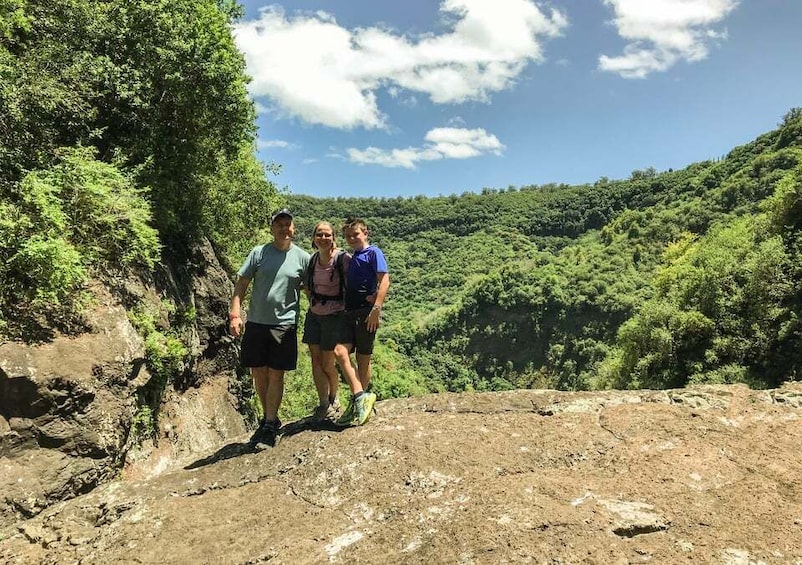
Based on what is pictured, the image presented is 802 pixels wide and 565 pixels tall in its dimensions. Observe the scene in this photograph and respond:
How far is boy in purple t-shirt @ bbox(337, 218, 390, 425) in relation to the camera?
15.8ft

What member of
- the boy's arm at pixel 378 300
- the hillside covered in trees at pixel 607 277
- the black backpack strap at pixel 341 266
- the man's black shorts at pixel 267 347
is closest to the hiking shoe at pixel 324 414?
the man's black shorts at pixel 267 347

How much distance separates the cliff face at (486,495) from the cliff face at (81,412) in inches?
13.6

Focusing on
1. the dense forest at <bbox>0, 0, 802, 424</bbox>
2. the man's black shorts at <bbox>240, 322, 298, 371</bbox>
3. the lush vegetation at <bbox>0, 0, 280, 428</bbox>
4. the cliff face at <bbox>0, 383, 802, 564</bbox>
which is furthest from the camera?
the dense forest at <bbox>0, 0, 802, 424</bbox>

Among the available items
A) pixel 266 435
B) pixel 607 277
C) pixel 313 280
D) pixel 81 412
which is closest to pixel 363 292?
pixel 313 280

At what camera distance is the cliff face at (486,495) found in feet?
10.1

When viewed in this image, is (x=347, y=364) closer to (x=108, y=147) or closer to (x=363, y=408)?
(x=363, y=408)

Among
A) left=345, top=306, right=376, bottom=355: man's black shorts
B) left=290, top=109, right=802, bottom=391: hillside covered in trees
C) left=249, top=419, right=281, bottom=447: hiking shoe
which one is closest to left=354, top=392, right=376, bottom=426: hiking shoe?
left=345, top=306, right=376, bottom=355: man's black shorts

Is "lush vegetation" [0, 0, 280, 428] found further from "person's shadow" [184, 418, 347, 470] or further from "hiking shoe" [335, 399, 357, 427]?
"hiking shoe" [335, 399, 357, 427]

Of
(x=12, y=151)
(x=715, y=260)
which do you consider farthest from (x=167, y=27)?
(x=715, y=260)

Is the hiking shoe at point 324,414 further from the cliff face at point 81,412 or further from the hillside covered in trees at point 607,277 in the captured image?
the hillside covered in trees at point 607,277

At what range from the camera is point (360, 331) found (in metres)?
4.98

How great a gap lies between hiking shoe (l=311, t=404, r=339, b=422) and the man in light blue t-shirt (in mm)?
495

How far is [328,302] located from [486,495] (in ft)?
7.57

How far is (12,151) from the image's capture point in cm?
624
